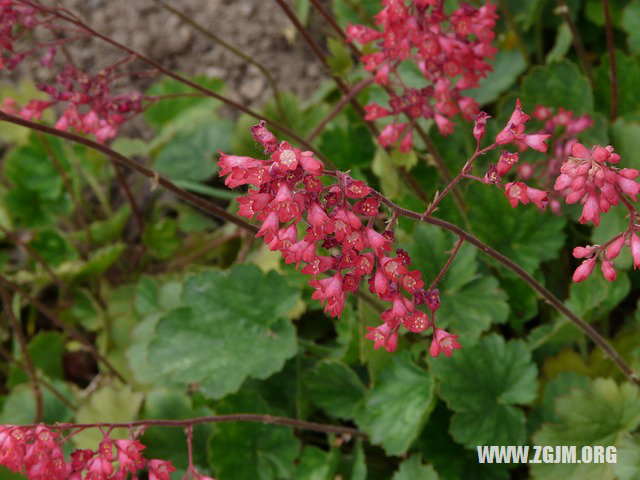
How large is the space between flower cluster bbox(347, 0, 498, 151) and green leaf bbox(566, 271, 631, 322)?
0.57m

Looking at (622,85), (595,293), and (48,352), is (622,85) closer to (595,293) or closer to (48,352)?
(595,293)

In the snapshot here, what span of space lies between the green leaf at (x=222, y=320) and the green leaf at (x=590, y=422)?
2.37ft

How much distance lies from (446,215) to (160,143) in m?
1.18

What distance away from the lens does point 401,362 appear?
207 cm

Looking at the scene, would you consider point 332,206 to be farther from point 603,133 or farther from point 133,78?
point 133,78

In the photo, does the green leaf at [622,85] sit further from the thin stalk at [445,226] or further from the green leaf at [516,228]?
the thin stalk at [445,226]

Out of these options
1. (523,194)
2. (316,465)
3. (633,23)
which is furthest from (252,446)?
(633,23)

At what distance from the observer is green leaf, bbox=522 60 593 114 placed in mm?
2391

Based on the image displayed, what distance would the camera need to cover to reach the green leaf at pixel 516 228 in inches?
87.4

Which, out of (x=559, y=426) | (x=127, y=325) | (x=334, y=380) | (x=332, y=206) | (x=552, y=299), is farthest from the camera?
(x=127, y=325)

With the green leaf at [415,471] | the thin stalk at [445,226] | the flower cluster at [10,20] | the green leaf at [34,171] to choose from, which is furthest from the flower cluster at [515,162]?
the green leaf at [34,171]

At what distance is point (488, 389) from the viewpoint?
6.73ft

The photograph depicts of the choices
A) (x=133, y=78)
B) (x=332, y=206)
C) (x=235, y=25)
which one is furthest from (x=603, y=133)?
(x=133, y=78)

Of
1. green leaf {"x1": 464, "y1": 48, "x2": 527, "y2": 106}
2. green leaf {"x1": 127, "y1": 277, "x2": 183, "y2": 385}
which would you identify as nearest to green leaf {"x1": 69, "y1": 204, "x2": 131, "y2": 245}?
green leaf {"x1": 127, "y1": 277, "x2": 183, "y2": 385}
